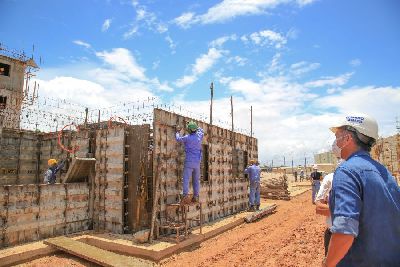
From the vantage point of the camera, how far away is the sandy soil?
7.81m

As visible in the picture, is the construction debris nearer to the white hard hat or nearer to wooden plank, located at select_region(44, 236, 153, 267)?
wooden plank, located at select_region(44, 236, 153, 267)

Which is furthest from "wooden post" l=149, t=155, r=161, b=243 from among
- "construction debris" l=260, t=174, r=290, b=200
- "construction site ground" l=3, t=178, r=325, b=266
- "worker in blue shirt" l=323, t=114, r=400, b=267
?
"construction debris" l=260, t=174, r=290, b=200

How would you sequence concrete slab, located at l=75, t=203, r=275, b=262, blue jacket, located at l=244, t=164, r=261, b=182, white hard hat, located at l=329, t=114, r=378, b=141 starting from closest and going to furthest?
1. white hard hat, located at l=329, t=114, r=378, b=141
2. concrete slab, located at l=75, t=203, r=275, b=262
3. blue jacket, located at l=244, t=164, r=261, b=182

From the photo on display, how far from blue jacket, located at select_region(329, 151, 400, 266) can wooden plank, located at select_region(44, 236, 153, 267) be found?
Result: 5.65m

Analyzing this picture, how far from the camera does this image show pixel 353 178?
7.38ft

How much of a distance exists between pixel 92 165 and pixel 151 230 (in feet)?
12.1

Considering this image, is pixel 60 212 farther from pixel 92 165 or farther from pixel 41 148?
pixel 41 148

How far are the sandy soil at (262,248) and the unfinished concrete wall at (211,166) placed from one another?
183 cm

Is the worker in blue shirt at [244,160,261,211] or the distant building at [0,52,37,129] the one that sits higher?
the distant building at [0,52,37,129]

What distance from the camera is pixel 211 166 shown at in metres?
13.0

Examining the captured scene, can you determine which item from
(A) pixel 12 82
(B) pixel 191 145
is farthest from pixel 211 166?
(A) pixel 12 82

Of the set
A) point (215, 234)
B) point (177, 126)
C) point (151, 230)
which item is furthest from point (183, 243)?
point (177, 126)

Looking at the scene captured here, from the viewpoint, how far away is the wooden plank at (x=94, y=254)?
694cm

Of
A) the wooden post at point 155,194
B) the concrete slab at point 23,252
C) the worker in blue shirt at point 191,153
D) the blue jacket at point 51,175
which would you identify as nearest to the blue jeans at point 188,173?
the worker in blue shirt at point 191,153
